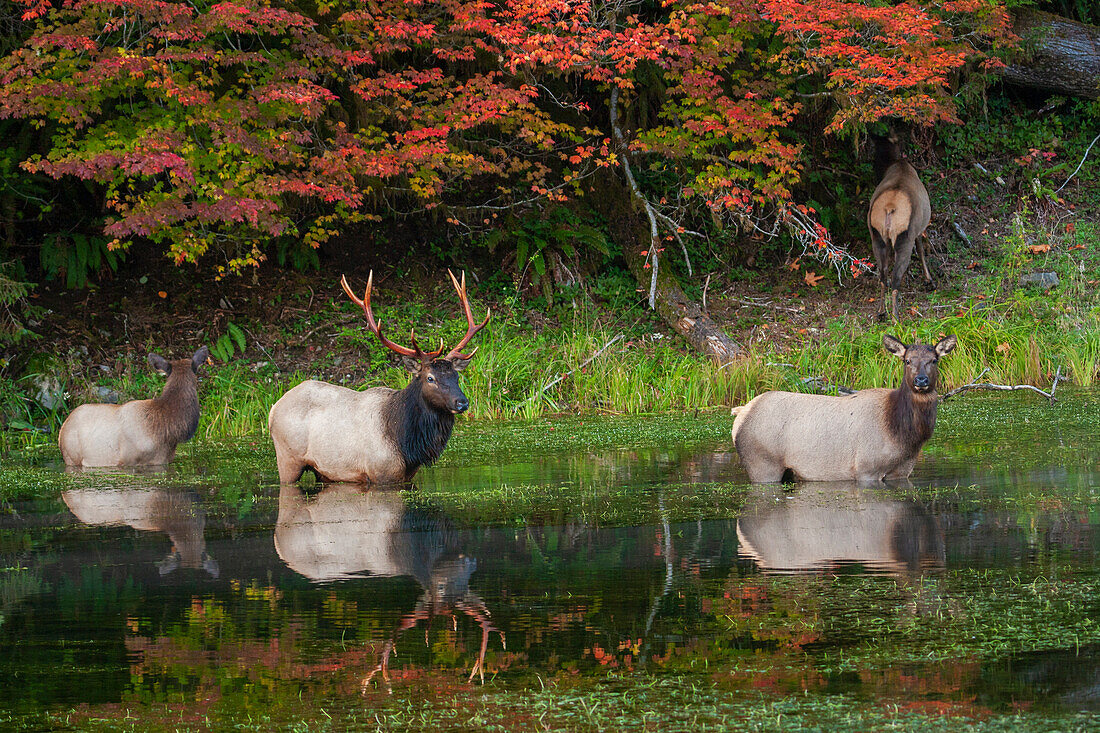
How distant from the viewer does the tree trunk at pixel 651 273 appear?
16969 mm

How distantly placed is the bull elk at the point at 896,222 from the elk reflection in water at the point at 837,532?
9.91 m

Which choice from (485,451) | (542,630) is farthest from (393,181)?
(542,630)

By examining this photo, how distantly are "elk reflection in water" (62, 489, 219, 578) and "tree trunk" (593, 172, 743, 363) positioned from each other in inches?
336

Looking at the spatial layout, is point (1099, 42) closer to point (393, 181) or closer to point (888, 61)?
point (888, 61)

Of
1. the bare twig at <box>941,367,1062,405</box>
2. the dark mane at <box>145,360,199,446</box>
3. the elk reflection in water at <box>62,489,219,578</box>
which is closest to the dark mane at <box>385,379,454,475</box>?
the elk reflection in water at <box>62,489,219,578</box>

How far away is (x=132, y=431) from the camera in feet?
40.4

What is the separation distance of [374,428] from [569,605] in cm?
493

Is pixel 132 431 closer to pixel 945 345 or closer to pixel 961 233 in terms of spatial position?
pixel 945 345

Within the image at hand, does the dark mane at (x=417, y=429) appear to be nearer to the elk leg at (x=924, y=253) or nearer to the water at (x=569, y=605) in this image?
the water at (x=569, y=605)

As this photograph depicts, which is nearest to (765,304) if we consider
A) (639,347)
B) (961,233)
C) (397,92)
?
(639,347)

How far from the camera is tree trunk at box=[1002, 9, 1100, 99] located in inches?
819

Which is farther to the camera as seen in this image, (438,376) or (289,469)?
(289,469)

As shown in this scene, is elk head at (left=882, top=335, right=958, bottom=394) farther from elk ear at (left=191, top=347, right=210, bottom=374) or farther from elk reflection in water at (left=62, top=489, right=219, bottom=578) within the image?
elk ear at (left=191, top=347, right=210, bottom=374)

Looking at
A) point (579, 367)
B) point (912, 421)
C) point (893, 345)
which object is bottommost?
point (579, 367)
